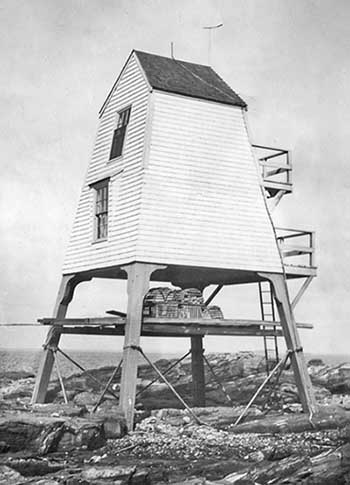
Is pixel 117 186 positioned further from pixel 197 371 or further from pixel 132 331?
pixel 197 371

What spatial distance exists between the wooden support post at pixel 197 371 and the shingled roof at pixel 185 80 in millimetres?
8587

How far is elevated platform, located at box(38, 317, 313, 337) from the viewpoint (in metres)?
20.1

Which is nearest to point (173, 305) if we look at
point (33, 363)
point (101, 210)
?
point (101, 210)

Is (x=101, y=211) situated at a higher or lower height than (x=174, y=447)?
higher

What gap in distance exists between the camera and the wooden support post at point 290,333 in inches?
846

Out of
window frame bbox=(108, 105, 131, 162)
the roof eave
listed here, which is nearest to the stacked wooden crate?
window frame bbox=(108, 105, 131, 162)

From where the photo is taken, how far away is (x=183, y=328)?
67.1 feet

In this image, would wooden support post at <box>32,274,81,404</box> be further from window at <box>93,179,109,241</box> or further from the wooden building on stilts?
window at <box>93,179,109,241</box>

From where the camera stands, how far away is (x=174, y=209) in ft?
66.7

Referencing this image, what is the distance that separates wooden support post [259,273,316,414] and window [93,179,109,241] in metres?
4.77

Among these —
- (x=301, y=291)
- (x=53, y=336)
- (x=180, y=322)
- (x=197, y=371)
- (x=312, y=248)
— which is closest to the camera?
(x=180, y=322)

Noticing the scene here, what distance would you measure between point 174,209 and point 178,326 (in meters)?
3.21

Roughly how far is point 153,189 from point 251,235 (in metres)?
3.26

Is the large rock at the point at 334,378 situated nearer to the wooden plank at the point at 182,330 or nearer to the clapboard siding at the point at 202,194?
the wooden plank at the point at 182,330
